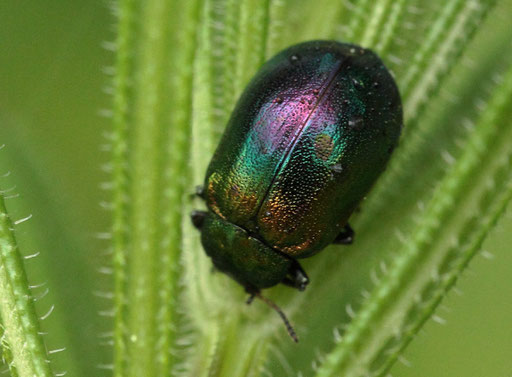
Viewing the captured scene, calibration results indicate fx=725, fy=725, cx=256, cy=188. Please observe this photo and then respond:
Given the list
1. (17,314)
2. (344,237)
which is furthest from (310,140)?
(17,314)

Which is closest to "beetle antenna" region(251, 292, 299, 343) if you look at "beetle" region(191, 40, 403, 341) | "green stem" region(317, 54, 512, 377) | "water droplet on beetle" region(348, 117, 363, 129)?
"beetle" region(191, 40, 403, 341)

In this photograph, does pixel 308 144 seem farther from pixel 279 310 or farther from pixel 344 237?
pixel 279 310

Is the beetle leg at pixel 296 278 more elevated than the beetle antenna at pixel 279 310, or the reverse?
the beetle leg at pixel 296 278

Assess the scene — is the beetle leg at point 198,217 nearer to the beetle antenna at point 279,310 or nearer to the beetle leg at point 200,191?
the beetle leg at point 200,191

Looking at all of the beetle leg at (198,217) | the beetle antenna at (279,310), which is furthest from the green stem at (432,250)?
the beetle leg at (198,217)

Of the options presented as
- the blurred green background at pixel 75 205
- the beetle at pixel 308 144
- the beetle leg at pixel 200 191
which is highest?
the beetle at pixel 308 144

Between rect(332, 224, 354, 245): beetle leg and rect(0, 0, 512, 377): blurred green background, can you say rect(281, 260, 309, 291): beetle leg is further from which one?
rect(0, 0, 512, 377): blurred green background

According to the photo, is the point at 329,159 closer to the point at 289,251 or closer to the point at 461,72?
the point at 289,251

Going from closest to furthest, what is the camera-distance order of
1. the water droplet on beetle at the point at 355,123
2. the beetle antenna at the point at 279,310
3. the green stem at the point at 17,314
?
the green stem at the point at 17,314 < the water droplet on beetle at the point at 355,123 < the beetle antenna at the point at 279,310
